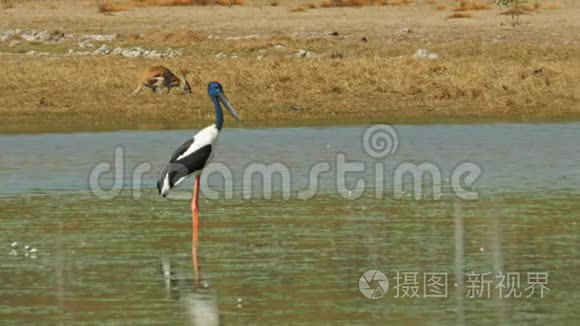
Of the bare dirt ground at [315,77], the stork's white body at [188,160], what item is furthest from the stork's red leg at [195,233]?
the bare dirt ground at [315,77]

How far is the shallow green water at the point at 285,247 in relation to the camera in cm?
911

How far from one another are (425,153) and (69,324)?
9.87m

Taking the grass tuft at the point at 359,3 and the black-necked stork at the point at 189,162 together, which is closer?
the black-necked stork at the point at 189,162

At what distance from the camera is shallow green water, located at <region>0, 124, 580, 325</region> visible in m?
9.11

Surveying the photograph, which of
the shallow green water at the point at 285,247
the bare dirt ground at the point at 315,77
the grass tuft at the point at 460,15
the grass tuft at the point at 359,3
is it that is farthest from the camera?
the grass tuft at the point at 359,3

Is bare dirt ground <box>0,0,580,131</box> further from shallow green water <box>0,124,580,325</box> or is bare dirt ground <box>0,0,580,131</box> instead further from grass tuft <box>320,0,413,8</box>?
grass tuft <box>320,0,413,8</box>

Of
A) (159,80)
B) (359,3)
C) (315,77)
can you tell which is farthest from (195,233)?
(359,3)

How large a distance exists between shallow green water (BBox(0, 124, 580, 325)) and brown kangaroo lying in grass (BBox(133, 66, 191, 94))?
5434mm

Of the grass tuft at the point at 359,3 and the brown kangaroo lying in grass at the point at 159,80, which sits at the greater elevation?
the grass tuft at the point at 359,3

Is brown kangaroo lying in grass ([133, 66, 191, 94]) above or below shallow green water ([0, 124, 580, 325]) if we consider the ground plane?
above

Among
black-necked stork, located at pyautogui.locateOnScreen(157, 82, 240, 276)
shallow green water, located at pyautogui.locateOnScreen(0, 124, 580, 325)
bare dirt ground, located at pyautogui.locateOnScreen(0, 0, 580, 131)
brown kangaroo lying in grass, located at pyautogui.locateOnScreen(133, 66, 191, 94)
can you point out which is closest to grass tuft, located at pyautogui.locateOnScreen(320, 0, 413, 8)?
bare dirt ground, located at pyautogui.locateOnScreen(0, 0, 580, 131)

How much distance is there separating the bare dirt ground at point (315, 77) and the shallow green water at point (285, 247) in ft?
15.8

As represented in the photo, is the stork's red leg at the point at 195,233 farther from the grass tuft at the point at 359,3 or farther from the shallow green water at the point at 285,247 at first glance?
the grass tuft at the point at 359,3

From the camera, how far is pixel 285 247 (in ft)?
37.6
